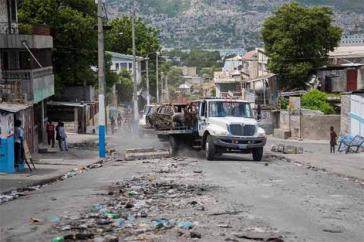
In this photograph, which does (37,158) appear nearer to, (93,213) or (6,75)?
(6,75)

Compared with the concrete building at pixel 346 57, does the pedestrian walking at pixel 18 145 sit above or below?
below

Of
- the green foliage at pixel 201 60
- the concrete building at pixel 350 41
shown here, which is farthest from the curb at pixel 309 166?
the green foliage at pixel 201 60

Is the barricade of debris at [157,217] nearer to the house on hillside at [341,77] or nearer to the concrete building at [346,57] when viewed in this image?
the house on hillside at [341,77]

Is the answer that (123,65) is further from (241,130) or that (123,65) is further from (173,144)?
(241,130)

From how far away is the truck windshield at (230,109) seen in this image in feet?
92.0

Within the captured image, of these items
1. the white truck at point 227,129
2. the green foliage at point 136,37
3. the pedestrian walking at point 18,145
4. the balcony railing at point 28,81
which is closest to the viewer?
the pedestrian walking at point 18,145

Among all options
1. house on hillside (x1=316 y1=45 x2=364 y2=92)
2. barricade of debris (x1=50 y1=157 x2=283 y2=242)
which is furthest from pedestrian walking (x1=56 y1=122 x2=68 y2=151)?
house on hillside (x1=316 y1=45 x2=364 y2=92)

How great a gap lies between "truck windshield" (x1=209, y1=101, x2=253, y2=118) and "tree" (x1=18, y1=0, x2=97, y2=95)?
79.6 ft

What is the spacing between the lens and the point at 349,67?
61.3m

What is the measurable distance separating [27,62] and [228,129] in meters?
17.3

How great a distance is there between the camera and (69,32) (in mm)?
51219

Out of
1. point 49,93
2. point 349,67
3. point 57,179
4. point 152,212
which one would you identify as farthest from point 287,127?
point 152,212

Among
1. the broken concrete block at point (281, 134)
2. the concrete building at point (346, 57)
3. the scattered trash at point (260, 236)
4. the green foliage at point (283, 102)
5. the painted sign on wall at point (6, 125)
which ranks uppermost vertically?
the concrete building at point (346, 57)

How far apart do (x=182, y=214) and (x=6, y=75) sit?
24289 mm
